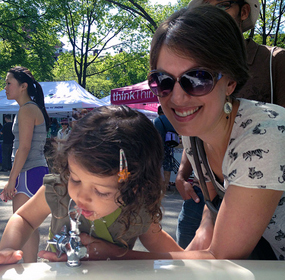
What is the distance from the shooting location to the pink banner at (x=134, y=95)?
25.8ft

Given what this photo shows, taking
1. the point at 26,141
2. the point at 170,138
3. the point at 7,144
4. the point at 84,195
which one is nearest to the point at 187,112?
the point at 84,195

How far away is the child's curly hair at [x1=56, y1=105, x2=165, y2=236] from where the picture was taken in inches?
49.8

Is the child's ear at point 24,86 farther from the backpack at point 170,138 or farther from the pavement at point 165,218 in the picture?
the backpack at point 170,138

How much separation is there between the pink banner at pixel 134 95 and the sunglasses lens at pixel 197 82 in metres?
6.41

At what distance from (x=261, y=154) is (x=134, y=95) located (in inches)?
280

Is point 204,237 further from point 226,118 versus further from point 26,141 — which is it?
point 26,141

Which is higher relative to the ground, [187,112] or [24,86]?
[24,86]

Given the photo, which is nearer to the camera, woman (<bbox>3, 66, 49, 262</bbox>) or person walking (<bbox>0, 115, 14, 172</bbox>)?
woman (<bbox>3, 66, 49, 262</bbox>)

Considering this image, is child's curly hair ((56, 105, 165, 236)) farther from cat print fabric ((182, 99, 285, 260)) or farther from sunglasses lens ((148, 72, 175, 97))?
cat print fabric ((182, 99, 285, 260))

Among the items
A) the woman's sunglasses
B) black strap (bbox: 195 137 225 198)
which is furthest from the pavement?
the woman's sunglasses

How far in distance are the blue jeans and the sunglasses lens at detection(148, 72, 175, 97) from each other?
103 cm

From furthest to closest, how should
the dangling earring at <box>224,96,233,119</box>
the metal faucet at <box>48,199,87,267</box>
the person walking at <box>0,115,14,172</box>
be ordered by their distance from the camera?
the person walking at <box>0,115,14,172</box>
the dangling earring at <box>224,96,233,119</box>
the metal faucet at <box>48,199,87,267</box>

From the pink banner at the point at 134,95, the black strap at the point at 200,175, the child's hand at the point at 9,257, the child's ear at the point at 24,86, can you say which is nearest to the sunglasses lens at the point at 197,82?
the black strap at the point at 200,175

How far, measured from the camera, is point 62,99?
1155 cm
